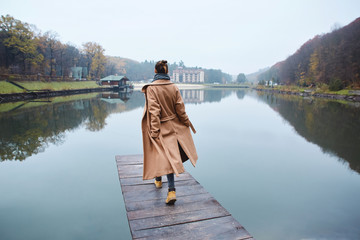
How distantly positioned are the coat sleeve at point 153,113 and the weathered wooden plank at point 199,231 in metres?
1.21

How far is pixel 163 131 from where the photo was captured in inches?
131

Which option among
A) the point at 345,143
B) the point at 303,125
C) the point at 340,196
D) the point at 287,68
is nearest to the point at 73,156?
the point at 340,196

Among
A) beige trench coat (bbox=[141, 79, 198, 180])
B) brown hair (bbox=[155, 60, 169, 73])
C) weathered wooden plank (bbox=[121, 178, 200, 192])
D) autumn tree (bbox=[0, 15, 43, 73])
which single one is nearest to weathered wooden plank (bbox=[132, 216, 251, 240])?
beige trench coat (bbox=[141, 79, 198, 180])

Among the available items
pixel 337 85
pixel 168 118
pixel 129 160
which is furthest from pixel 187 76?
pixel 168 118

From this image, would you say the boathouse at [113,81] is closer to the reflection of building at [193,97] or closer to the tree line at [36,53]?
the tree line at [36,53]

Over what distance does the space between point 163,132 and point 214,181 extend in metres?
2.52

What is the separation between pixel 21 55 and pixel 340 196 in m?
45.8

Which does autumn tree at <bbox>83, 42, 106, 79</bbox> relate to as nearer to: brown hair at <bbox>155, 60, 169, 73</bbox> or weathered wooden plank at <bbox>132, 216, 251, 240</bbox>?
brown hair at <bbox>155, 60, 169, 73</bbox>

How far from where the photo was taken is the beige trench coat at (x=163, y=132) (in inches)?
126

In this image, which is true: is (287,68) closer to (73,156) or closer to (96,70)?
(96,70)

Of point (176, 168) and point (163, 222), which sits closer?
point (163, 222)

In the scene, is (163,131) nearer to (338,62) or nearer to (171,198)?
(171,198)

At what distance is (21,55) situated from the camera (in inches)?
1483

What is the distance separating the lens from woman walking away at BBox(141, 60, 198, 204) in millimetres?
3217
